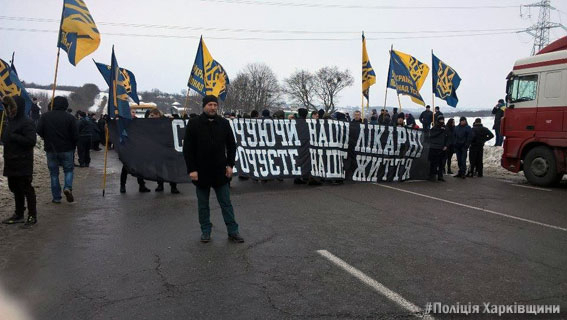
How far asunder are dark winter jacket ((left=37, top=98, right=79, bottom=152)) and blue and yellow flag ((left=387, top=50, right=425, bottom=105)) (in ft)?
33.1

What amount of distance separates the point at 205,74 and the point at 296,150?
4.05 m

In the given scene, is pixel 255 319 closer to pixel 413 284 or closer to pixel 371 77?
pixel 413 284

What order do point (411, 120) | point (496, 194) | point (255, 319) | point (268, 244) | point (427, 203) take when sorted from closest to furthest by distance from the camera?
point (255, 319) < point (268, 244) < point (427, 203) < point (496, 194) < point (411, 120)

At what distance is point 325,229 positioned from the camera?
21.8ft

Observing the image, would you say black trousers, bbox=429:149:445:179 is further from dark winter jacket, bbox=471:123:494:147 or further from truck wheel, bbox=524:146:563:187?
truck wheel, bbox=524:146:563:187

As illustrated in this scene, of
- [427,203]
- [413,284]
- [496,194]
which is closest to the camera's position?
[413,284]

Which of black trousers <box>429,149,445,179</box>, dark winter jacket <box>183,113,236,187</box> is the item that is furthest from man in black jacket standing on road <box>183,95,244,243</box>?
black trousers <box>429,149,445,179</box>

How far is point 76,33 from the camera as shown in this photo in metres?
9.38

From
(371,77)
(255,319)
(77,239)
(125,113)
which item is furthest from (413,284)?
(371,77)

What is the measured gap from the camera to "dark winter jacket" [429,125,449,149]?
13030 millimetres

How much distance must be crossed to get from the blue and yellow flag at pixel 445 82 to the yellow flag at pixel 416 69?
373 millimetres

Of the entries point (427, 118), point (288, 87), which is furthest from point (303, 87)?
point (427, 118)

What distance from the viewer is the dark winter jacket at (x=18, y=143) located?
6.65 meters

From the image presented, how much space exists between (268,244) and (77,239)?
2.67 metres
